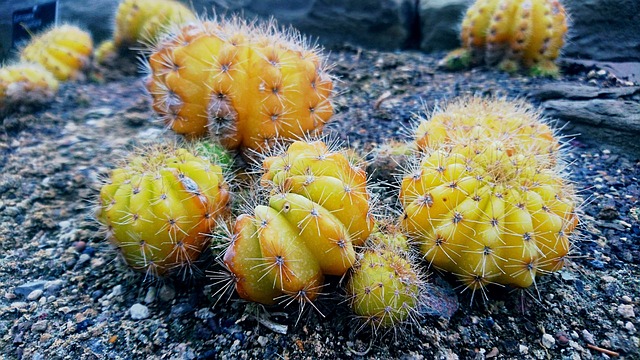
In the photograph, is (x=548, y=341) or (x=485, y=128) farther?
(x=485, y=128)

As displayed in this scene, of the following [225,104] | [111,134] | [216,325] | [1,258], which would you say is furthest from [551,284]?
[111,134]

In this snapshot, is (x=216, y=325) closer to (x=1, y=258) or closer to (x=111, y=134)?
(x=1, y=258)

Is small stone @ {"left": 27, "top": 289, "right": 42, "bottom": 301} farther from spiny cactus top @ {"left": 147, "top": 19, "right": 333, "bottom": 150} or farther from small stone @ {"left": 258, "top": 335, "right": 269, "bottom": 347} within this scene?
small stone @ {"left": 258, "top": 335, "right": 269, "bottom": 347}

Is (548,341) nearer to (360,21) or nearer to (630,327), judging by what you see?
(630,327)

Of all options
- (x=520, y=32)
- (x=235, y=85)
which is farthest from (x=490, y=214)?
(x=520, y=32)

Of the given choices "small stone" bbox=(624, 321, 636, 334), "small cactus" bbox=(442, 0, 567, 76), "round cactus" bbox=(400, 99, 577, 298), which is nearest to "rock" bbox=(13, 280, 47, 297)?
"round cactus" bbox=(400, 99, 577, 298)

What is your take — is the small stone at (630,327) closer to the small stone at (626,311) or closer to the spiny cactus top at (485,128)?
the small stone at (626,311)
